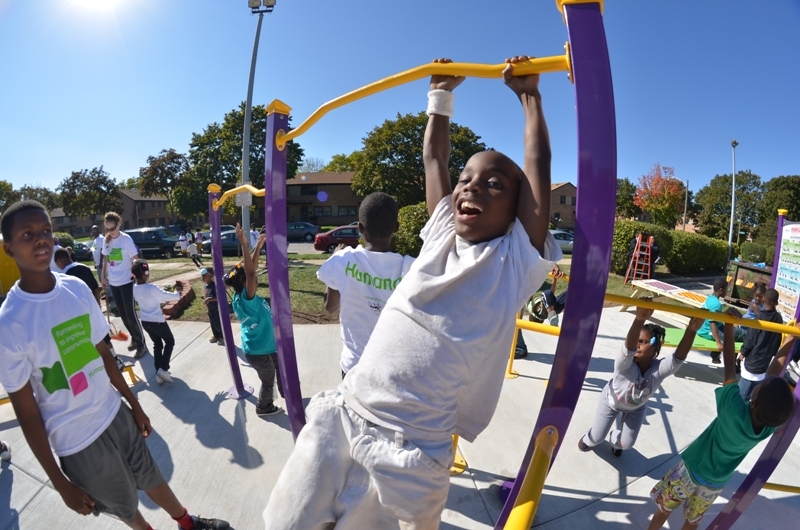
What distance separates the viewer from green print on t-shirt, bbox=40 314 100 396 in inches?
72.0

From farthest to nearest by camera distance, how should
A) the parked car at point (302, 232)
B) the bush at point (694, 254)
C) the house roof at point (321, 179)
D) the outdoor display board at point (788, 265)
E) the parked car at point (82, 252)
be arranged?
the house roof at point (321, 179) → the parked car at point (302, 232) → the parked car at point (82, 252) → the bush at point (694, 254) → the outdoor display board at point (788, 265)

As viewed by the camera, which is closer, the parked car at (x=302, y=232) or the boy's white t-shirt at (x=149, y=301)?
the boy's white t-shirt at (x=149, y=301)

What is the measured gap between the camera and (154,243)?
66.1ft

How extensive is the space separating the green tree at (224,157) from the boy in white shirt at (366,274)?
1170 inches

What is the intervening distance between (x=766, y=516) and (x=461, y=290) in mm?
3259

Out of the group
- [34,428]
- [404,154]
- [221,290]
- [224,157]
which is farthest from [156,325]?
[224,157]

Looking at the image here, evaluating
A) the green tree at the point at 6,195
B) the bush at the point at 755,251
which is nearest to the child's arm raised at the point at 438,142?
the bush at the point at 755,251

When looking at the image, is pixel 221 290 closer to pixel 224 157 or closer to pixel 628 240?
pixel 628 240

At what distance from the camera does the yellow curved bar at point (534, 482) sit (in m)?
1.00

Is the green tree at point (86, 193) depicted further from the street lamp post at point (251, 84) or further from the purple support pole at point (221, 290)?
the purple support pole at point (221, 290)

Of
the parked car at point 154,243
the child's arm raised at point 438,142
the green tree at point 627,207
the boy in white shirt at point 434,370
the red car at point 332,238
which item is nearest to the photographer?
the boy in white shirt at point 434,370

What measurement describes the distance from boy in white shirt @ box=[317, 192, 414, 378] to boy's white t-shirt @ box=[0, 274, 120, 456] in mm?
1193

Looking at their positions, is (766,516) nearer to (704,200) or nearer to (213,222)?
(213,222)

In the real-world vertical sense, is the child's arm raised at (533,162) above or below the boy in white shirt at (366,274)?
above
